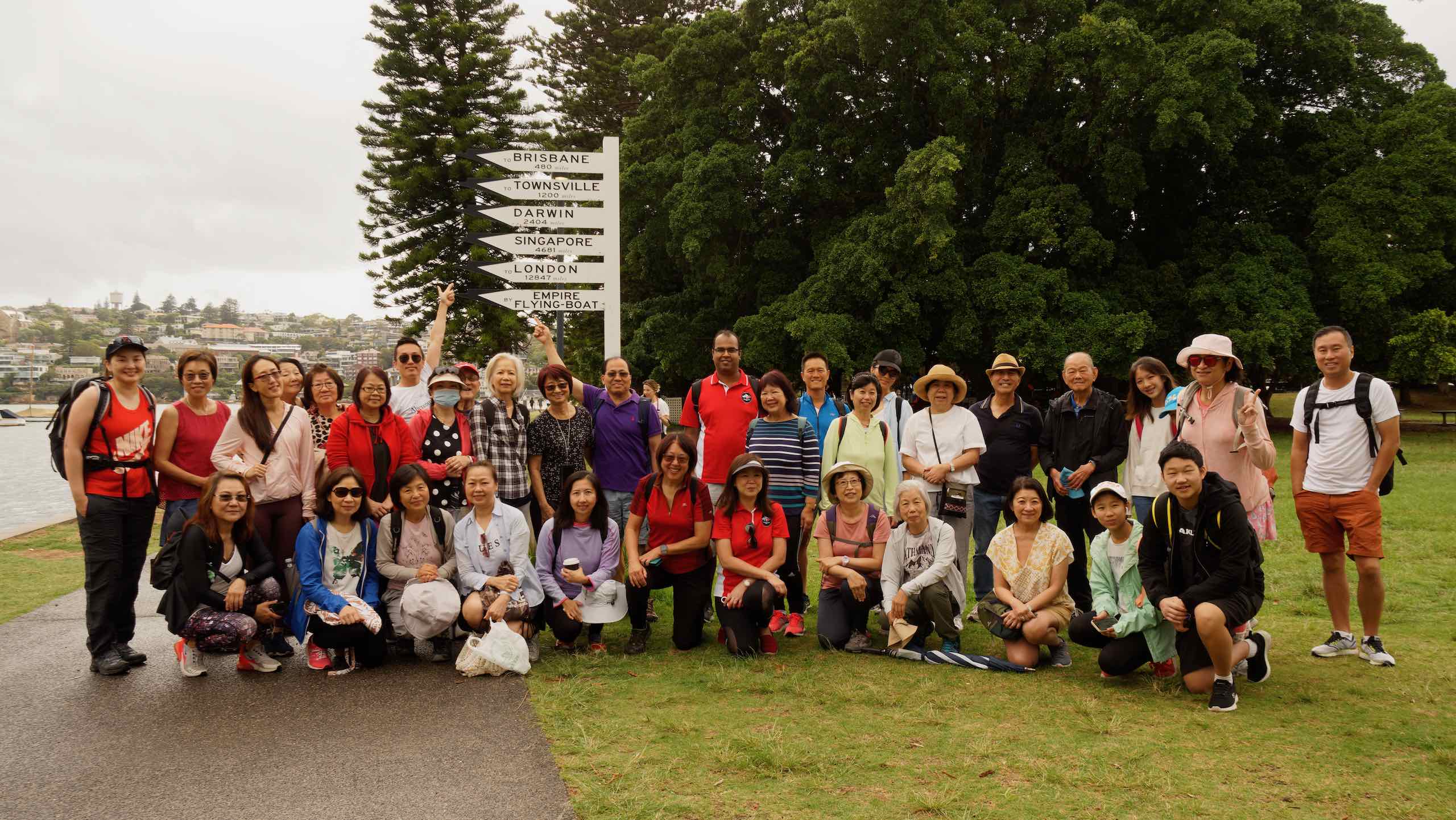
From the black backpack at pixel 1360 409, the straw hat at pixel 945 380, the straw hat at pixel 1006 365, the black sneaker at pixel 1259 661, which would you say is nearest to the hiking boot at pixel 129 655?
the straw hat at pixel 945 380

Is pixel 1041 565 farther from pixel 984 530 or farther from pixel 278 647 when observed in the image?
pixel 278 647

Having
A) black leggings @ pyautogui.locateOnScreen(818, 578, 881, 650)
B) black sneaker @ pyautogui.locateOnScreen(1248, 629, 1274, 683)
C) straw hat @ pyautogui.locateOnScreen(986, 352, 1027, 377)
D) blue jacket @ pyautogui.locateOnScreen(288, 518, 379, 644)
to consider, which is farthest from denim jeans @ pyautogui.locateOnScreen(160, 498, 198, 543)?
black sneaker @ pyautogui.locateOnScreen(1248, 629, 1274, 683)

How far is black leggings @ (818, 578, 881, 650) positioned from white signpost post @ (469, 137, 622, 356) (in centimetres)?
320

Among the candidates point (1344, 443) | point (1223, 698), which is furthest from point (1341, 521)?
point (1223, 698)

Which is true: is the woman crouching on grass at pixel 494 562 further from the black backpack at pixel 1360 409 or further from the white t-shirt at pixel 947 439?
the black backpack at pixel 1360 409

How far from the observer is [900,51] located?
1708 centimetres

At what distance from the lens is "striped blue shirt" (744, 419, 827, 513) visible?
528 cm

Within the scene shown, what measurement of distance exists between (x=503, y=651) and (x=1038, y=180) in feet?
52.7

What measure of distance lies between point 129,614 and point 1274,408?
41224 millimetres

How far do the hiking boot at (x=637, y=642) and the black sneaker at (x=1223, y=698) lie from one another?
2.83 meters

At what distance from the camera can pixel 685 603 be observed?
4.97 meters

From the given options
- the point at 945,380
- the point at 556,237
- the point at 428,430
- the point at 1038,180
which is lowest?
the point at 428,430

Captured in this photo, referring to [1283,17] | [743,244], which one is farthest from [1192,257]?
[743,244]

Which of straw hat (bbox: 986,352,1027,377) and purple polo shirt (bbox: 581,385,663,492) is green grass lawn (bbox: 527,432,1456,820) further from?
straw hat (bbox: 986,352,1027,377)
